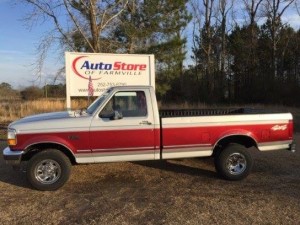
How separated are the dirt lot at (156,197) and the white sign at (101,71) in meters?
7.33

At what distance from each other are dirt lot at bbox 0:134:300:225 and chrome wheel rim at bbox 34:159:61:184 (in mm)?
275

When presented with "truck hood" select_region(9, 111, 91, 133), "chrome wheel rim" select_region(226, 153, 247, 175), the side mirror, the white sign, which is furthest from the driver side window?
the white sign

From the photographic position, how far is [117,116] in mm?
7906

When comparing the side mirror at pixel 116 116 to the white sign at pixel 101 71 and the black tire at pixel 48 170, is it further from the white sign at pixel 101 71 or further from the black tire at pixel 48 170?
the white sign at pixel 101 71

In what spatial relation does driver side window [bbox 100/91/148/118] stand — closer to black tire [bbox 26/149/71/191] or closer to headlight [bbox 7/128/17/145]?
black tire [bbox 26/149/71/191]

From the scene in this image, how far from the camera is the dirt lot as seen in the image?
20.1 feet

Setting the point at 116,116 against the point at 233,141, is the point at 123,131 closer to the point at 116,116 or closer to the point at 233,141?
the point at 116,116

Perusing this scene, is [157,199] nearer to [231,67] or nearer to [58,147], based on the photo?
[58,147]

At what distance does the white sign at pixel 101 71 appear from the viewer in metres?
16.5

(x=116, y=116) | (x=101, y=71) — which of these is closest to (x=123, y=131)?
(x=116, y=116)

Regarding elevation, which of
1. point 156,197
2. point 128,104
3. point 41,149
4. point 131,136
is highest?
point 128,104

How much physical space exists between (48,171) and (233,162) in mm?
3585

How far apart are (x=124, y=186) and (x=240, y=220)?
2699 mm

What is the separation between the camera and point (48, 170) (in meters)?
7.83
